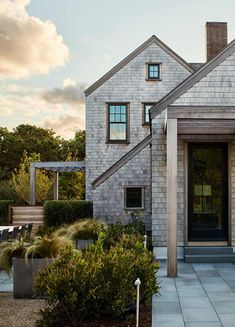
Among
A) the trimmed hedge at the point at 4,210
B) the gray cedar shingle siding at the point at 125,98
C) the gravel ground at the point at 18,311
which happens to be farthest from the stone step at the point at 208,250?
the trimmed hedge at the point at 4,210

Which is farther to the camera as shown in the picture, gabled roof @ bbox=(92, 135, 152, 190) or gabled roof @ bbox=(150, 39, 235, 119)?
gabled roof @ bbox=(92, 135, 152, 190)

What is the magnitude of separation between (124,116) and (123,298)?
15.3m

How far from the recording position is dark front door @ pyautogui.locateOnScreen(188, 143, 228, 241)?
12.4 metres

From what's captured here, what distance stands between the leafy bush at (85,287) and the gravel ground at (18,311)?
472 millimetres

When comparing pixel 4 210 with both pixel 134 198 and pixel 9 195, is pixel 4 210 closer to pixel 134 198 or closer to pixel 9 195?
pixel 9 195

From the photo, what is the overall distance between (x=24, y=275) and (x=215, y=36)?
557 inches

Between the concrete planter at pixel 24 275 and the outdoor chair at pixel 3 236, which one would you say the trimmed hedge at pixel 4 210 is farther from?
the concrete planter at pixel 24 275

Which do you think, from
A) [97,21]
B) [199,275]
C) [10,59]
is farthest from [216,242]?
[10,59]

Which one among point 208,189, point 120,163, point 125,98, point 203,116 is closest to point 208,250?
point 208,189

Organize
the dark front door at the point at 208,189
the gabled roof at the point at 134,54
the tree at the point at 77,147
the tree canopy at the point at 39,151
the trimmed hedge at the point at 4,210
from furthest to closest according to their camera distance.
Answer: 1. the tree at the point at 77,147
2. the tree canopy at the point at 39,151
3. the trimmed hedge at the point at 4,210
4. the gabled roof at the point at 134,54
5. the dark front door at the point at 208,189

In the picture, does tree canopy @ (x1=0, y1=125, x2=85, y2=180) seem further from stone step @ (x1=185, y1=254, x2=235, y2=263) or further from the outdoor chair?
stone step @ (x1=185, y1=254, x2=235, y2=263)

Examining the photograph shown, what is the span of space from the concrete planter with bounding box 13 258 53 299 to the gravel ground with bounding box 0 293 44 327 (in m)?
0.14

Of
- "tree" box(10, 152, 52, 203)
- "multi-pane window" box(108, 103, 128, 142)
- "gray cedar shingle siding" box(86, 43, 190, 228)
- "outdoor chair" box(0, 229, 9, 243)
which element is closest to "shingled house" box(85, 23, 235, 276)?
"gray cedar shingle siding" box(86, 43, 190, 228)

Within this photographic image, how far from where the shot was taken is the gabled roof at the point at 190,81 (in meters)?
11.7
